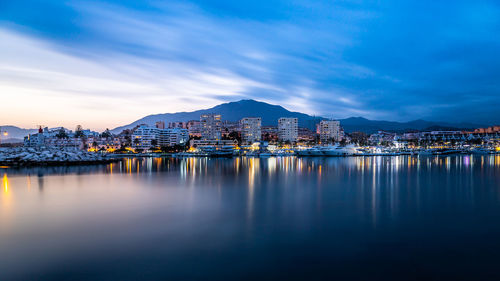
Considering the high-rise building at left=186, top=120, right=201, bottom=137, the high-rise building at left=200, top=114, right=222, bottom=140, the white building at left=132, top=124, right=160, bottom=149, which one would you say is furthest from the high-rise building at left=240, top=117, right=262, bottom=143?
the white building at left=132, top=124, right=160, bottom=149

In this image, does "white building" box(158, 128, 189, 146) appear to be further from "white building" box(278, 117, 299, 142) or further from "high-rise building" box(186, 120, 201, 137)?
"white building" box(278, 117, 299, 142)

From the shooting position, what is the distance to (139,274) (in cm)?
591

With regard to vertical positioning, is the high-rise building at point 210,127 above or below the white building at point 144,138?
above

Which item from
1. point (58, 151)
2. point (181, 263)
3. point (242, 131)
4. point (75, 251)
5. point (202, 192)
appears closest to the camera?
point (181, 263)

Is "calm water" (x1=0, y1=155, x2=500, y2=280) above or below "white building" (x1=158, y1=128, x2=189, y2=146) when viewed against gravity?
below

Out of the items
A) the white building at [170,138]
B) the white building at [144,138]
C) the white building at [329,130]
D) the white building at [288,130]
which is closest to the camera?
the white building at [144,138]

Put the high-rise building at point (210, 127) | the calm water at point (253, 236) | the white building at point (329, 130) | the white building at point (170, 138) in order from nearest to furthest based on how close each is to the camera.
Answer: the calm water at point (253, 236), the white building at point (170, 138), the high-rise building at point (210, 127), the white building at point (329, 130)

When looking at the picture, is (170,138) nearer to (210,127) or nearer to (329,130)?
(210,127)

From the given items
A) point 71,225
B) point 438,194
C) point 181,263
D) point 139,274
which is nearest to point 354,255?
point 181,263

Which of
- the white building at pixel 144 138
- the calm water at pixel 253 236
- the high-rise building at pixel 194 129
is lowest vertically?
the calm water at pixel 253 236

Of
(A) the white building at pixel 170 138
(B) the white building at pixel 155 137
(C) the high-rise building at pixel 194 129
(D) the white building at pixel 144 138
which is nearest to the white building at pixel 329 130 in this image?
(C) the high-rise building at pixel 194 129

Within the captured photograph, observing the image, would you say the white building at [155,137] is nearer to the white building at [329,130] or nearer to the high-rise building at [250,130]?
the high-rise building at [250,130]

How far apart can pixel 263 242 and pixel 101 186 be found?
587 inches

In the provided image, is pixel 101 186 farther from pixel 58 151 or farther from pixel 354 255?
pixel 58 151
